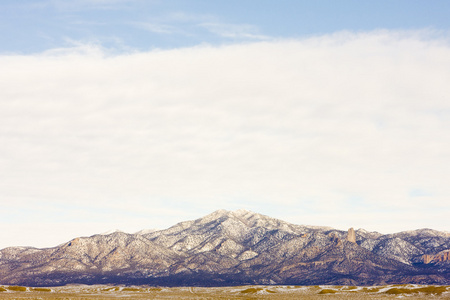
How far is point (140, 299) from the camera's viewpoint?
467 feet

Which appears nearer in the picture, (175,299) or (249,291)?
(175,299)

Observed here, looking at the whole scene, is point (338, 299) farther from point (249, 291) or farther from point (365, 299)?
point (249, 291)

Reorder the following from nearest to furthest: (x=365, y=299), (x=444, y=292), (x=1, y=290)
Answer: (x=365, y=299) < (x=444, y=292) < (x=1, y=290)

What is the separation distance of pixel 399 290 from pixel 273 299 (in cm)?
7329

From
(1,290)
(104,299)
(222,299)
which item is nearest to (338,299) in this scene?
(222,299)

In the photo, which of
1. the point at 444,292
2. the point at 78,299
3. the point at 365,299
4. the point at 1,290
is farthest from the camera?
the point at 1,290

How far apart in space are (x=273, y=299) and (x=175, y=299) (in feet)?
102

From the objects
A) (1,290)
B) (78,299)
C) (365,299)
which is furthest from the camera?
(1,290)

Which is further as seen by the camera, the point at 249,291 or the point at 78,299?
the point at 249,291

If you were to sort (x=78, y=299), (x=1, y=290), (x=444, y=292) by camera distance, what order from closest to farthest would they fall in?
(x=78, y=299) < (x=444, y=292) < (x=1, y=290)

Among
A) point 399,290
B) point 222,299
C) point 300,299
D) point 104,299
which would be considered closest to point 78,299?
point 104,299

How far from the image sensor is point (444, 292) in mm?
172125

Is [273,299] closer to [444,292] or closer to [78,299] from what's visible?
[78,299]

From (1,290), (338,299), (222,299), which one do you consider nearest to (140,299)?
(222,299)
